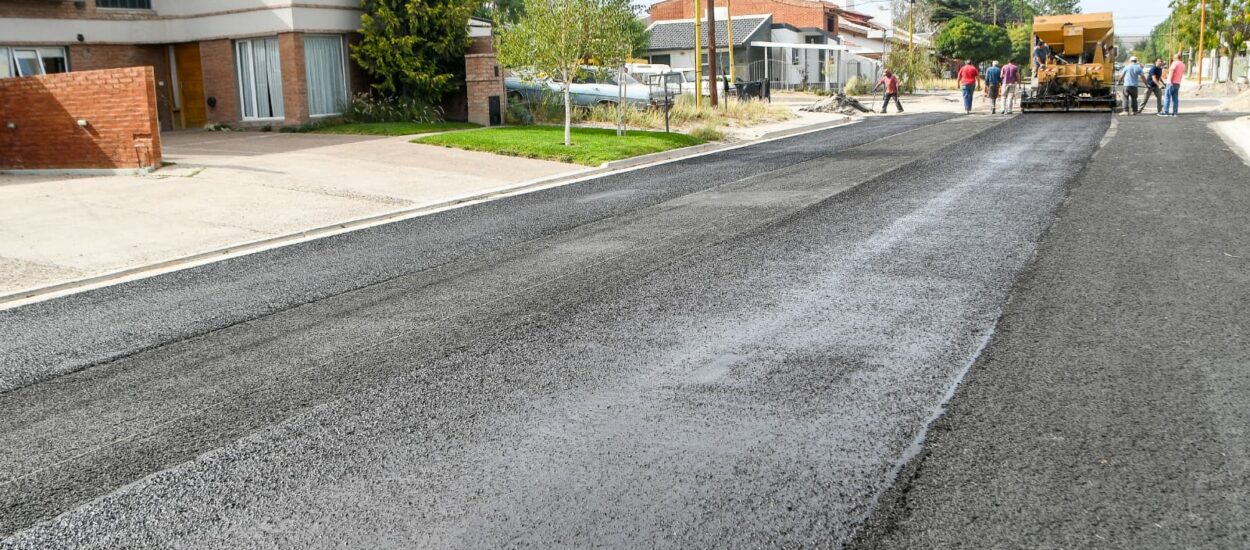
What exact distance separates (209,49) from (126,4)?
88.6 inches

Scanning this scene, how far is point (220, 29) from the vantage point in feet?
82.0

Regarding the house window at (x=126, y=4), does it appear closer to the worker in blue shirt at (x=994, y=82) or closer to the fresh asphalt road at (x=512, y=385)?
the fresh asphalt road at (x=512, y=385)

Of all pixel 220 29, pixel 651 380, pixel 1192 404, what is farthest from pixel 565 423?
pixel 220 29

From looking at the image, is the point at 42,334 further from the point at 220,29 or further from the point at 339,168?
the point at 220,29

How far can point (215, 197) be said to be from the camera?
14.3 metres

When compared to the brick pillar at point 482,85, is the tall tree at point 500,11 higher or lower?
higher

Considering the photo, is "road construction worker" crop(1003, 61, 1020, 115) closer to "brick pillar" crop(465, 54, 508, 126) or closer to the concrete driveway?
"brick pillar" crop(465, 54, 508, 126)

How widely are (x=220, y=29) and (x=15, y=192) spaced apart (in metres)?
11.4

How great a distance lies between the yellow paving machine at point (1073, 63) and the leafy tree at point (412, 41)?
16494mm

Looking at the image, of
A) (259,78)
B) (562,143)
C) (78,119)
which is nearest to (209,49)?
(259,78)

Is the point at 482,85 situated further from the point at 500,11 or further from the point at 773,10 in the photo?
the point at 773,10

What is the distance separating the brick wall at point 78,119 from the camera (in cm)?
1656

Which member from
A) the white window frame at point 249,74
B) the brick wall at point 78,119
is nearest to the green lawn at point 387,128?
the white window frame at point 249,74

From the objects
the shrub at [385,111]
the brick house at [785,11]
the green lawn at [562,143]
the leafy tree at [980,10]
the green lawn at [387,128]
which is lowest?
the green lawn at [562,143]
